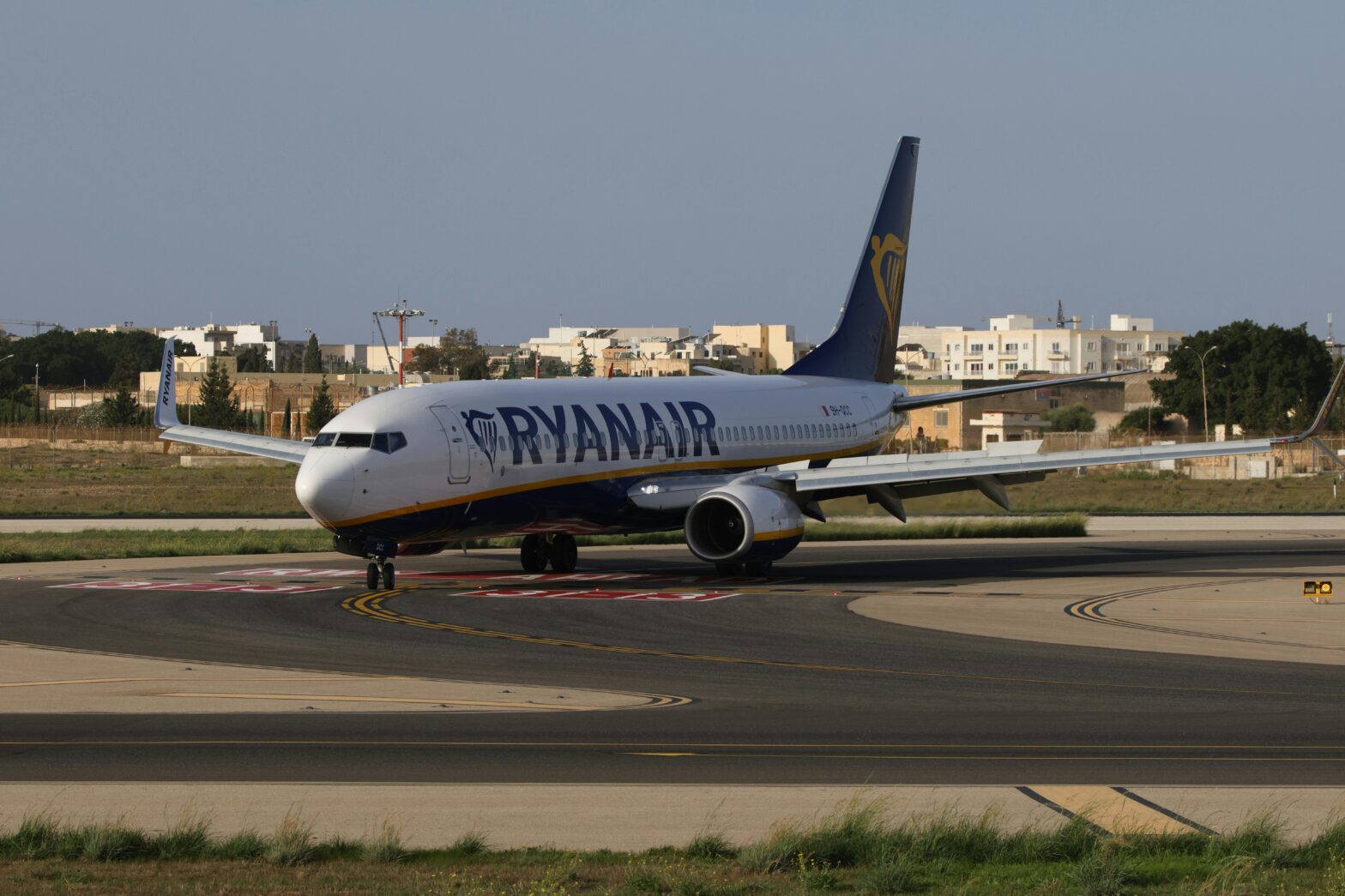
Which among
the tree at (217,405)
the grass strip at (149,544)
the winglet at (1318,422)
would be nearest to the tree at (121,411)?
the tree at (217,405)

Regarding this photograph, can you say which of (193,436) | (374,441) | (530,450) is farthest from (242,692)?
(193,436)

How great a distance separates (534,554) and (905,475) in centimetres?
893

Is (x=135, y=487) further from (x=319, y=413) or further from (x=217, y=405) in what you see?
(x=217, y=405)

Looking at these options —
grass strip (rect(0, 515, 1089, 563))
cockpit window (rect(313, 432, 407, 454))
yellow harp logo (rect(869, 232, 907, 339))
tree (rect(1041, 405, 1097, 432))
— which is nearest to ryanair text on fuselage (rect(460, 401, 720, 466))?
cockpit window (rect(313, 432, 407, 454))

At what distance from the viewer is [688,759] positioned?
17000mm

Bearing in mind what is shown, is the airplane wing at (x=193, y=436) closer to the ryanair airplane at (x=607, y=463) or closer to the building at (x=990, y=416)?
the ryanair airplane at (x=607, y=463)

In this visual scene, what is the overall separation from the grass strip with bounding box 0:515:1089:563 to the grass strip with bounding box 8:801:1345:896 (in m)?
32.9

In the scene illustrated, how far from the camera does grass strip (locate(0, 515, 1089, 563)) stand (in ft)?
151

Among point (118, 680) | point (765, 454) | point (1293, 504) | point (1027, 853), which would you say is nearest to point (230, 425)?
point (1293, 504)

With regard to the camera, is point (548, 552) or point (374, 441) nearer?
point (374, 441)

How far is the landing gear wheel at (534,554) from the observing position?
40.5 meters

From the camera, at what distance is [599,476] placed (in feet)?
125

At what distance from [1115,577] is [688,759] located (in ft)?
78.1

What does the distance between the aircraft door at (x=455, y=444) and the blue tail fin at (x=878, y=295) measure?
16394mm
